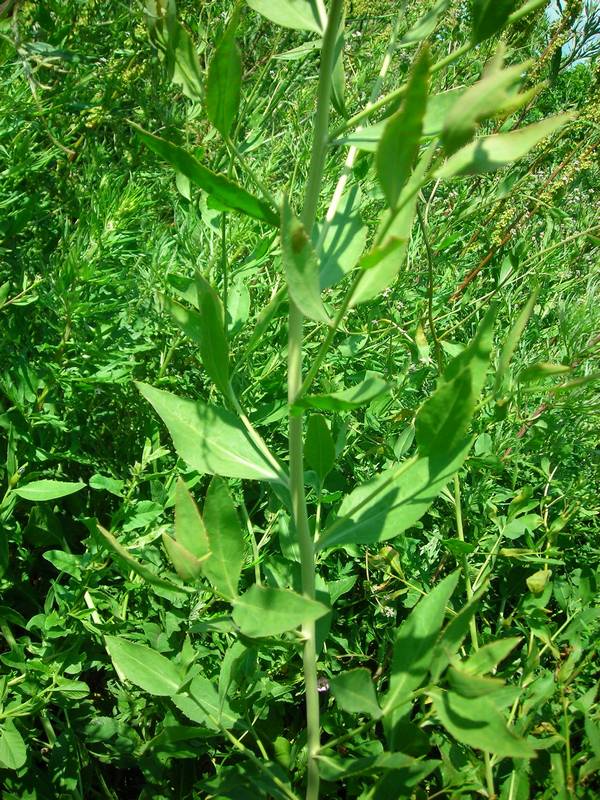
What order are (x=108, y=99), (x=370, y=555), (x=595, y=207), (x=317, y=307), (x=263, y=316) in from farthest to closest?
(x=595, y=207) < (x=108, y=99) < (x=370, y=555) < (x=263, y=316) < (x=317, y=307)

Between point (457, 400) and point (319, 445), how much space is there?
179 mm

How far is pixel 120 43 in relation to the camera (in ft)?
4.46

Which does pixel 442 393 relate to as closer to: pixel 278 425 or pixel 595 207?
pixel 278 425

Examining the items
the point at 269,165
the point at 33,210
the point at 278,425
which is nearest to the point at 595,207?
the point at 269,165

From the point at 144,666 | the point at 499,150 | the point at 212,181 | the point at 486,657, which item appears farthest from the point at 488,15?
the point at 144,666

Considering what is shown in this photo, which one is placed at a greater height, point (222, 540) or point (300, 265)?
point (300, 265)

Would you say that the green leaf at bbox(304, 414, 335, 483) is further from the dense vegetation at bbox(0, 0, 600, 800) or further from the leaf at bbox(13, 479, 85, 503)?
the leaf at bbox(13, 479, 85, 503)

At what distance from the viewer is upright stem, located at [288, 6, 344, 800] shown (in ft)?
1.99

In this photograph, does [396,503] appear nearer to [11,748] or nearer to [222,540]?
[222,540]

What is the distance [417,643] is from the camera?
0.75 meters

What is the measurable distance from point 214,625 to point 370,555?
54cm

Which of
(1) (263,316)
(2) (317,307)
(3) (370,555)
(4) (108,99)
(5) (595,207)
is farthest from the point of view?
(5) (595,207)

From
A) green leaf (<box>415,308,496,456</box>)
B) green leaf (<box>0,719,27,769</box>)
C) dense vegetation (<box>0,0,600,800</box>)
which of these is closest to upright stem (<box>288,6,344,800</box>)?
dense vegetation (<box>0,0,600,800</box>)

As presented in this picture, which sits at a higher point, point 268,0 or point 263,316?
point 268,0
